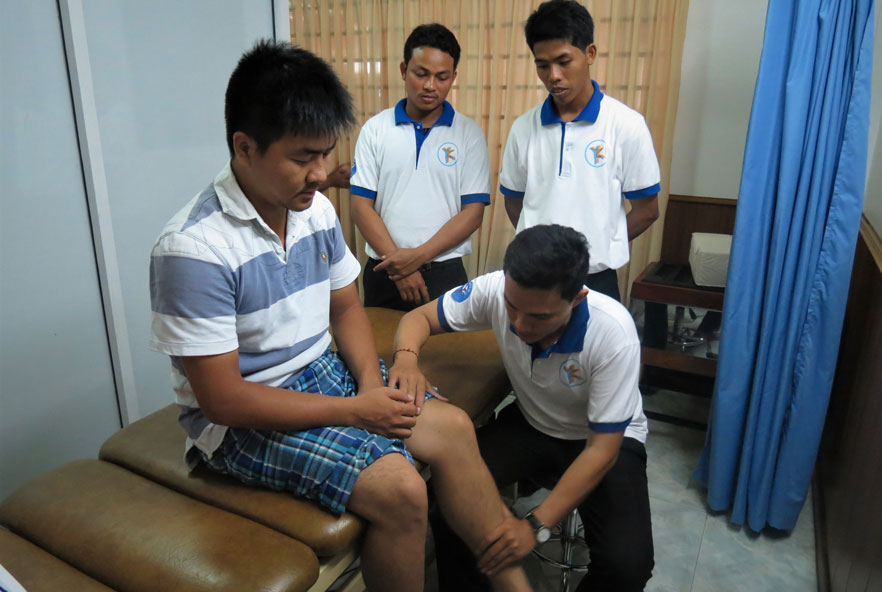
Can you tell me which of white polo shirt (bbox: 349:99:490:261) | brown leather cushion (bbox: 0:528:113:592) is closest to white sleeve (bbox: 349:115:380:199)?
white polo shirt (bbox: 349:99:490:261)

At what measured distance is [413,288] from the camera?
6.95 feet

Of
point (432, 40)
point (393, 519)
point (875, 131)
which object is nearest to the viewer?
point (393, 519)

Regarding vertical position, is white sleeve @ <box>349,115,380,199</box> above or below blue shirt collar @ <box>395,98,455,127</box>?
below

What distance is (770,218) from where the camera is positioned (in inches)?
→ 71.4

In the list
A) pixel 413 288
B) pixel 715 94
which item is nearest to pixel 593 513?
pixel 413 288

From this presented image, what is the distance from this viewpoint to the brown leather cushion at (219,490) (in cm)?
113

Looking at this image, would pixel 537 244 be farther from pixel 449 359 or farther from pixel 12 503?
pixel 12 503

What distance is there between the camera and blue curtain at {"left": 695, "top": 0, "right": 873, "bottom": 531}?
168cm

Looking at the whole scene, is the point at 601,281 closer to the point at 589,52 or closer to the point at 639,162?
the point at 639,162

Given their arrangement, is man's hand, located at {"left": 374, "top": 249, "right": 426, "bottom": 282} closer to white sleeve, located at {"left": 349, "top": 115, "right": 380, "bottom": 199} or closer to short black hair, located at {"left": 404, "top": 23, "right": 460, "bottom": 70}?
white sleeve, located at {"left": 349, "top": 115, "right": 380, "bottom": 199}

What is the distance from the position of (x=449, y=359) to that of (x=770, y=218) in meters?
1.04

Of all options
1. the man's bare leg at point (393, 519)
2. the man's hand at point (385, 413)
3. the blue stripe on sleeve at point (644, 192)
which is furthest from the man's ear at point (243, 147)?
the blue stripe on sleeve at point (644, 192)

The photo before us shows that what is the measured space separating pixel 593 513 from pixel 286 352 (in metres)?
0.83

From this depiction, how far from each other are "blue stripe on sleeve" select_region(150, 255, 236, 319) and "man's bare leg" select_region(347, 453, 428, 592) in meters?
0.42
